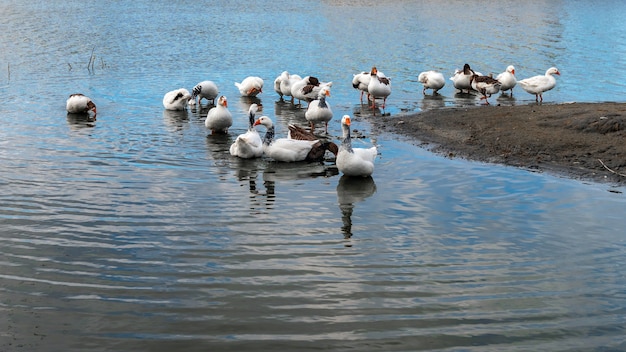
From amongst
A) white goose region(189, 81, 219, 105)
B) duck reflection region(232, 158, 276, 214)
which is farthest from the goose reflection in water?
white goose region(189, 81, 219, 105)

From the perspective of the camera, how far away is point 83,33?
48.6 metres

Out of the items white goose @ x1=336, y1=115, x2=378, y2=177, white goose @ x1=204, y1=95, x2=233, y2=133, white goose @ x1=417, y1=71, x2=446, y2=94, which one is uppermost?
white goose @ x1=417, y1=71, x2=446, y2=94

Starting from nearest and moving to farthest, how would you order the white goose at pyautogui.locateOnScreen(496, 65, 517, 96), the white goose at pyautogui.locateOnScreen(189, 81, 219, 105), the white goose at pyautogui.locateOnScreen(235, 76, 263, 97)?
1. the white goose at pyautogui.locateOnScreen(189, 81, 219, 105)
2. the white goose at pyautogui.locateOnScreen(235, 76, 263, 97)
3. the white goose at pyautogui.locateOnScreen(496, 65, 517, 96)

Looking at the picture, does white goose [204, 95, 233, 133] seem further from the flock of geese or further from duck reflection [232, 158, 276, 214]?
duck reflection [232, 158, 276, 214]

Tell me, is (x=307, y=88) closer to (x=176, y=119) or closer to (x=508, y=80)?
(x=176, y=119)

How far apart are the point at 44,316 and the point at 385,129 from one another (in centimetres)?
1405

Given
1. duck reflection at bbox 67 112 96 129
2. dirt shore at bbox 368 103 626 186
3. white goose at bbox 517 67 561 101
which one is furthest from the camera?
white goose at bbox 517 67 561 101

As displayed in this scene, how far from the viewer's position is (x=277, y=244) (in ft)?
36.7

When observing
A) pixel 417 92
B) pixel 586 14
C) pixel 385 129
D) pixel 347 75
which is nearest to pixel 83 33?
pixel 347 75

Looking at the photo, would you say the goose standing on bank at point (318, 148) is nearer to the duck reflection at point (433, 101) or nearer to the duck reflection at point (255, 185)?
the duck reflection at point (255, 185)

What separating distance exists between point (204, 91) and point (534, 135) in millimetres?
11460

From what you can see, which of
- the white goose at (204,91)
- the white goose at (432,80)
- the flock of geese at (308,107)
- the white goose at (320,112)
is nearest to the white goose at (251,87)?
the flock of geese at (308,107)

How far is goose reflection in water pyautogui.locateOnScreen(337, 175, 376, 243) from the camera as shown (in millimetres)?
12666

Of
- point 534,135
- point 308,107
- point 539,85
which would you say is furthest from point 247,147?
point 539,85
